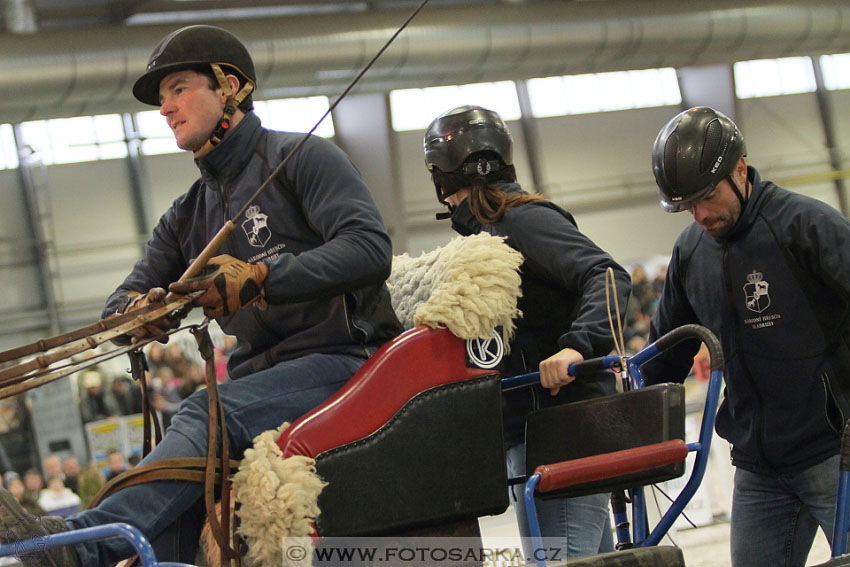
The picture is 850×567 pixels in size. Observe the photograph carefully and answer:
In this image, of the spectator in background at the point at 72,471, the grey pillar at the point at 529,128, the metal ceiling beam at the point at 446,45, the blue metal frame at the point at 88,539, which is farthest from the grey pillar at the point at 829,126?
the blue metal frame at the point at 88,539

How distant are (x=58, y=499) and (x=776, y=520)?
8.47 metres

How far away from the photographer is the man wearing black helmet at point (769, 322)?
2.79 metres

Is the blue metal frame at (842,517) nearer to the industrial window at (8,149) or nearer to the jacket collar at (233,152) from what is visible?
the jacket collar at (233,152)

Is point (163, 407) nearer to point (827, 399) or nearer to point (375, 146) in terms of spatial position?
point (375, 146)

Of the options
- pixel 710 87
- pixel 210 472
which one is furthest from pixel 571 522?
pixel 710 87

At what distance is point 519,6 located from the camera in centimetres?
994

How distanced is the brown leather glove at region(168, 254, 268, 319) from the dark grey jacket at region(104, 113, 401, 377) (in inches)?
2.9

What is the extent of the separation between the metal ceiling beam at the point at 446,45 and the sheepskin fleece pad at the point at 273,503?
705 centimetres

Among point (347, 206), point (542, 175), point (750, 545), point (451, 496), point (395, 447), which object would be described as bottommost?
point (750, 545)

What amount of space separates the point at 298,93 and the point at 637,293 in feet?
17.6

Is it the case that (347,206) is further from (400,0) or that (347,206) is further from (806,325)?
(400,0)

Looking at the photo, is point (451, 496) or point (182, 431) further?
point (451, 496)

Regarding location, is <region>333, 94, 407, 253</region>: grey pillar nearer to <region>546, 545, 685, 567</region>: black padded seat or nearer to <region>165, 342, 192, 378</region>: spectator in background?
<region>165, 342, 192, 378</region>: spectator in background

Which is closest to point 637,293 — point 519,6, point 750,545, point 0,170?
point 519,6
